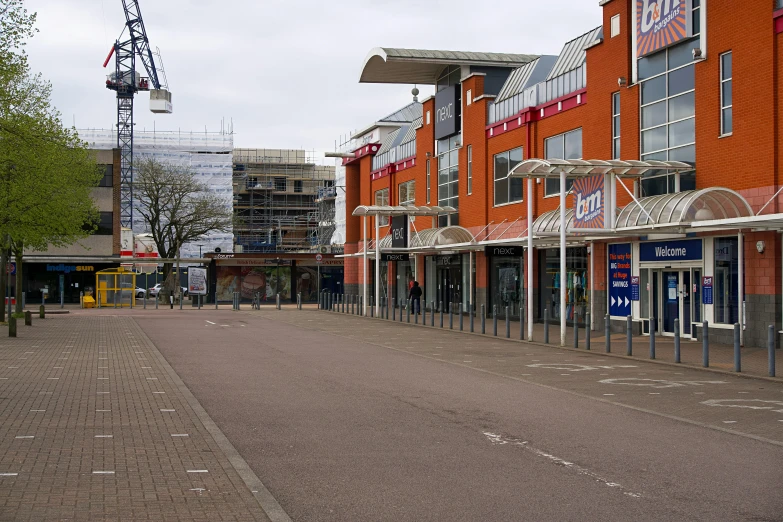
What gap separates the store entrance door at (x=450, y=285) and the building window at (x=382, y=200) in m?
7.99

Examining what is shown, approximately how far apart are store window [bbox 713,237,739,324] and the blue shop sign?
76cm

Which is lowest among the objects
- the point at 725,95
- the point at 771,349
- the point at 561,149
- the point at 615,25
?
the point at 771,349

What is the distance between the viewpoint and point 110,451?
8.56 m

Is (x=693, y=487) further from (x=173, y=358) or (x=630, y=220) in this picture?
(x=630, y=220)

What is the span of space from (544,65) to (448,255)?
1028 centimetres

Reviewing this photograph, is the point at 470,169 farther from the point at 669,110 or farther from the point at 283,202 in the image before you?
the point at 283,202

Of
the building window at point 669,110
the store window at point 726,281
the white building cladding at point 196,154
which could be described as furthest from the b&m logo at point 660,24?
the white building cladding at point 196,154

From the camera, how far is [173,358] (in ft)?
61.9

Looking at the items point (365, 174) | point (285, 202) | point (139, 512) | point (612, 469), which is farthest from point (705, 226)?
point (285, 202)

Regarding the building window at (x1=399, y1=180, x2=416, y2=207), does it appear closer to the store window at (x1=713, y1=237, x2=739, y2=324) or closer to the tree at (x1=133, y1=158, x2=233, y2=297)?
the tree at (x1=133, y1=158, x2=233, y2=297)

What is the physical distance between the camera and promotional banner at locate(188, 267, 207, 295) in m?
56.2

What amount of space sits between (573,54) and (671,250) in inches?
400

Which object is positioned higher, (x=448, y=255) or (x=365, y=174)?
(x=365, y=174)

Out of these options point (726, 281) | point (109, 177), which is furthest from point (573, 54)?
point (109, 177)
